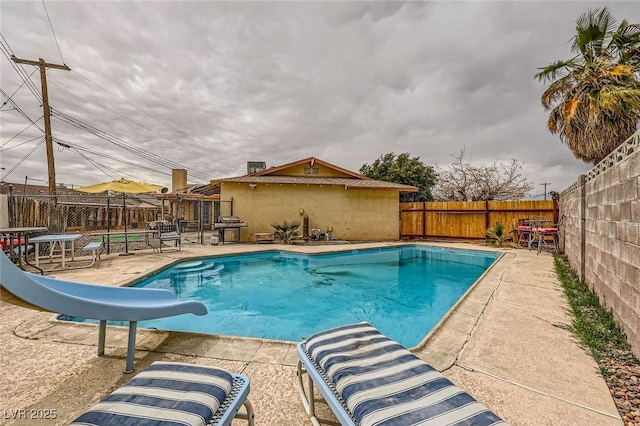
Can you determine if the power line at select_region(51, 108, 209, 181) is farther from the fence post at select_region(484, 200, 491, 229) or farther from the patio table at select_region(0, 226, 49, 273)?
the fence post at select_region(484, 200, 491, 229)

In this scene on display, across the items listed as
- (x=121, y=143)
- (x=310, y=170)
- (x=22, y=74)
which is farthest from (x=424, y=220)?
(x=121, y=143)

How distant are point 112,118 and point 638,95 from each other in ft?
91.4

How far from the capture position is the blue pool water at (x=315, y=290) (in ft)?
16.0

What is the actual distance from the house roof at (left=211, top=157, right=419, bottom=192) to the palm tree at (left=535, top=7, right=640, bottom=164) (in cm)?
671

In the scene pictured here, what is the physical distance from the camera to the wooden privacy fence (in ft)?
41.5

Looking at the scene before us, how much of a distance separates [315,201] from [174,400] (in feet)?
43.7

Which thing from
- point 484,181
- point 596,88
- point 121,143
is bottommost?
point 484,181

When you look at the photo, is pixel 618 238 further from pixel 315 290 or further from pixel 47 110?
pixel 47 110

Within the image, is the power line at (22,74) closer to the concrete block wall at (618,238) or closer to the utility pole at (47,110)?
the utility pole at (47,110)

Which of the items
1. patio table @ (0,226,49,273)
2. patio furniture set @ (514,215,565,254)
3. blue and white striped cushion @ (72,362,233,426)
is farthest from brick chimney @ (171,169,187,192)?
blue and white striped cushion @ (72,362,233,426)

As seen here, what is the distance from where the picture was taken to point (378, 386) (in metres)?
1.59

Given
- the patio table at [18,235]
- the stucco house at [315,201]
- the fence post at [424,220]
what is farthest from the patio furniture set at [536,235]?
the patio table at [18,235]

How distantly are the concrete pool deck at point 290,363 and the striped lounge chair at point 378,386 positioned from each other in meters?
0.49

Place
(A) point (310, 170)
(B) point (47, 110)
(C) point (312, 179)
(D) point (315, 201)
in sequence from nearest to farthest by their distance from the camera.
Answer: (B) point (47, 110) → (D) point (315, 201) → (C) point (312, 179) → (A) point (310, 170)
